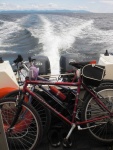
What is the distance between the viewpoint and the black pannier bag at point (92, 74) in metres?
2.07

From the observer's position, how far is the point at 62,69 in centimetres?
433

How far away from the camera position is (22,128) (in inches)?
89.5

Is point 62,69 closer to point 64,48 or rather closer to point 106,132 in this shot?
point 106,132

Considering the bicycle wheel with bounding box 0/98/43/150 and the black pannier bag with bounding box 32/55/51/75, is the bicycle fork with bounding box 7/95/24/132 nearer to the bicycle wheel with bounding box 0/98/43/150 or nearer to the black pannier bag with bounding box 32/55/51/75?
the bicycle wheel with bounding box 0/98/43/150

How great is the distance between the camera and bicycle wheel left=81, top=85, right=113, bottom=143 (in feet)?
7.31

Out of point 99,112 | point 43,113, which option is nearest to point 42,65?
point 43,113

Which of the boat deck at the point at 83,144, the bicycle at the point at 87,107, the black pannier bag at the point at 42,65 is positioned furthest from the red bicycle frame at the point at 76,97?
the black pannier bag at the point at 42,65

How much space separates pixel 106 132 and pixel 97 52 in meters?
7.61

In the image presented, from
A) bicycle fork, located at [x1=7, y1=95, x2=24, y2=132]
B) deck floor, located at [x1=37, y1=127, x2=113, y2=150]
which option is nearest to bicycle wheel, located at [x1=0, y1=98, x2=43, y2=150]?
bicycle fork, located at [x1=7, y1=95, x2=24, y2=132]

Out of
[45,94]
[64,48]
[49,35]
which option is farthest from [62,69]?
[49,35]

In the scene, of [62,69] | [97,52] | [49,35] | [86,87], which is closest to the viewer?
[86,87]

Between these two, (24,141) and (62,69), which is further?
(62,69)

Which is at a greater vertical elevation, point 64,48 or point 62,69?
point 62,69

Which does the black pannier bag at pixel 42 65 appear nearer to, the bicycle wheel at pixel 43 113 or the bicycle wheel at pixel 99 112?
the bicycle wheel at pixel 43 113
